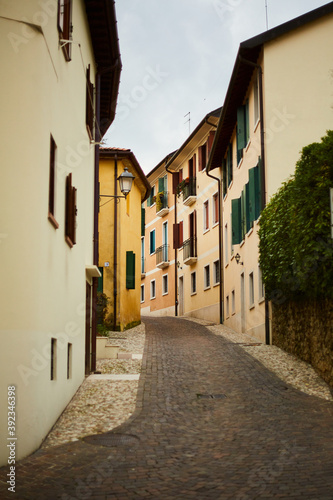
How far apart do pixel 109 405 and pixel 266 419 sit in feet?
9.31

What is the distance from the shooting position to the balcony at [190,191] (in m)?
35.1

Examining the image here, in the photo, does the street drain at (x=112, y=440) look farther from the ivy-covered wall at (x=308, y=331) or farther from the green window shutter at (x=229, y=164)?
the green window shutter at (x=229, y=164)

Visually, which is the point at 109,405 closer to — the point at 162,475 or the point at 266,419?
the point at 266,419

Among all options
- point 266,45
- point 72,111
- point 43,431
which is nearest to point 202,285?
point 266,45

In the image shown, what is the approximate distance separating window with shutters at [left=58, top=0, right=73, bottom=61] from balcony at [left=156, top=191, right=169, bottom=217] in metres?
28.4

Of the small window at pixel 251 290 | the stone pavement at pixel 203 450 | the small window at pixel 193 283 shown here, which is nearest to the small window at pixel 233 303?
the small window at pixel 251 290

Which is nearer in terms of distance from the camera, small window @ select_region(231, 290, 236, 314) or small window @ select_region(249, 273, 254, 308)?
small window @ select_region(249, 273, 254, 308)

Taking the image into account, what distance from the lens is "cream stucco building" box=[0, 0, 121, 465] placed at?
8.41m

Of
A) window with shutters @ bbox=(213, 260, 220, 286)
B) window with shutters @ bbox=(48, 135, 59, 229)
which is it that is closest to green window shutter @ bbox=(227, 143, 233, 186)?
window with shutters @ bbox=(213, 260, 220, 286)

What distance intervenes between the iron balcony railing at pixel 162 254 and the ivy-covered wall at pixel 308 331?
2197 cm

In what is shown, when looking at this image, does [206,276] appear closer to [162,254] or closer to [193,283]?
[193,283]

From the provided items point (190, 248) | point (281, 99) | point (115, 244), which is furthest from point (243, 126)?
point (190, 248)

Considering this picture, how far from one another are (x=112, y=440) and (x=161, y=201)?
3242 cm

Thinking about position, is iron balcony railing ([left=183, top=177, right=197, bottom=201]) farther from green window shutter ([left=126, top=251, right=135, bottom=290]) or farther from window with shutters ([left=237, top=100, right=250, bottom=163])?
window with shutters ([left=237, top=100, right=250, bottom=163])
